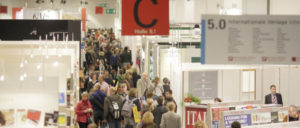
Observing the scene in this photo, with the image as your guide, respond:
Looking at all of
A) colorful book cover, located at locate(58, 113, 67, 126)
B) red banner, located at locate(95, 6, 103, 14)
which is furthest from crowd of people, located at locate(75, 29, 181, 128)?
red banner, located at locate(95, 6, 103, 14)

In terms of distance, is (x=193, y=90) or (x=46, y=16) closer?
(x=193, y=90)

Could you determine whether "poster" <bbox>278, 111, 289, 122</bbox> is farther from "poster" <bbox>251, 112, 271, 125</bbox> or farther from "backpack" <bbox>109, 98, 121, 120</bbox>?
"backpack" <bbox>109, 98, 121, 120</bbox>

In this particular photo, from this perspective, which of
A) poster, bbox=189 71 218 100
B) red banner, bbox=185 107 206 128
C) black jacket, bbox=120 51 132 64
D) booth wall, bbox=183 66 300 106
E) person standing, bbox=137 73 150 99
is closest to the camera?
red banner, bbox=185 107 206 128

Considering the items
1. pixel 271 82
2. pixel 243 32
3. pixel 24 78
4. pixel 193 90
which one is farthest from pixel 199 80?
pixel 243 32

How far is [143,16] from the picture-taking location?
22.5 feet

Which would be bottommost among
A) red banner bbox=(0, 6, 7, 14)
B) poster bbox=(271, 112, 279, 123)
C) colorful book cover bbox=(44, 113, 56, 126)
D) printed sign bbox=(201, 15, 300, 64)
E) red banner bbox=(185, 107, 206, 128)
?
red banner bbox=(185, 107, 206, 128)

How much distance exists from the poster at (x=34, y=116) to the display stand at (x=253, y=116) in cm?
323

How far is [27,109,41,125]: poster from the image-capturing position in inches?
302

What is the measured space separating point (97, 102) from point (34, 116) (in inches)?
92.5

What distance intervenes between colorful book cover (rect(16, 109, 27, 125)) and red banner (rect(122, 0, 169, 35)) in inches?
90.9

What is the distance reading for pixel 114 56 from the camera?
623 inches

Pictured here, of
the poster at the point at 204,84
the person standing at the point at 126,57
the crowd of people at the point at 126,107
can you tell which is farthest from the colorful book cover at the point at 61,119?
the person standing at the point at 126,57

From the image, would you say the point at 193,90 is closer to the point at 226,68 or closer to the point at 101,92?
the point at 226,68

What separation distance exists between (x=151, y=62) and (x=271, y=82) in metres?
6.32
